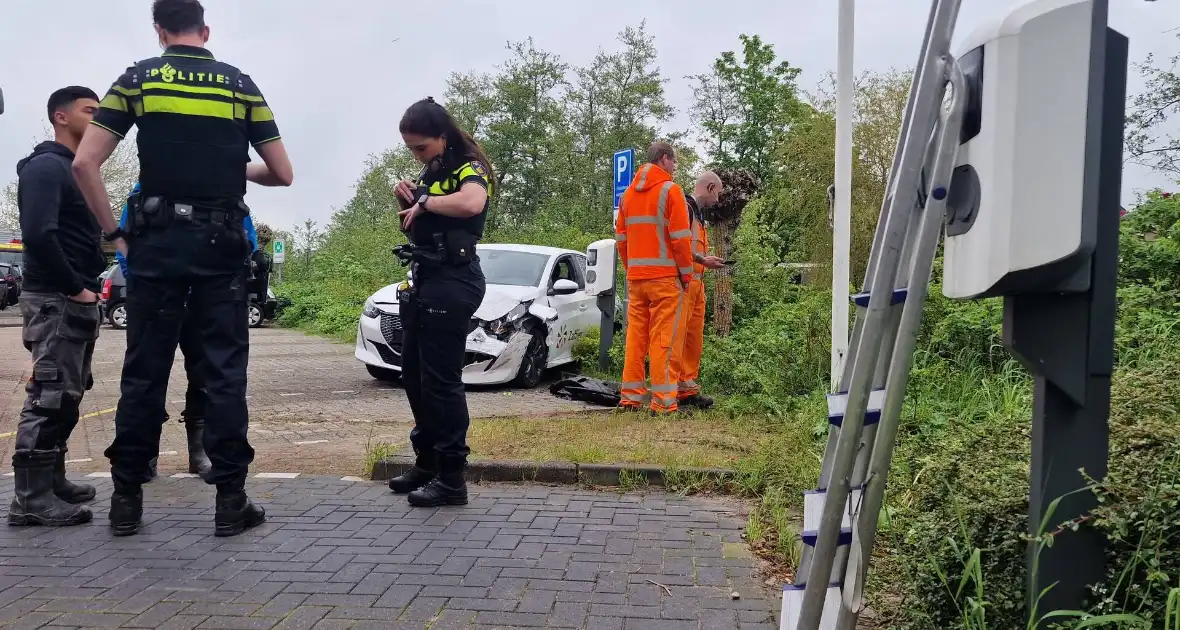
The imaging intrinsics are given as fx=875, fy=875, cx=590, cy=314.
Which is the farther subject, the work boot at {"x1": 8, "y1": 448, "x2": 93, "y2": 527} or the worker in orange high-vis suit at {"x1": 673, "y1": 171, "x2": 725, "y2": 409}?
the worker in orange high-vis suit at {"x1": 673, "y1": 171, "x2": 725, "y2": 409}

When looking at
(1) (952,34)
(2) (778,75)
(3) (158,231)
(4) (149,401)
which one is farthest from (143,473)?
(2) (778,75)

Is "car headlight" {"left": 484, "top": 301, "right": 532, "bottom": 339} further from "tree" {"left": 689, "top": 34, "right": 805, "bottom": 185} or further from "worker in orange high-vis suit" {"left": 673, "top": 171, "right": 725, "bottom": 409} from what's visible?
"tree" {"left": 689, "top": 34, "right": 805, "bottom": 185}

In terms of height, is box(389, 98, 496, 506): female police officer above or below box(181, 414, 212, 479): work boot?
above

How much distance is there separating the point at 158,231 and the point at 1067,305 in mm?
3467

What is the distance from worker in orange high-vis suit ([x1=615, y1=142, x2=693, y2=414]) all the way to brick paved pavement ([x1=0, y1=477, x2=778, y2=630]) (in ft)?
7.06

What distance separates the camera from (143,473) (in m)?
3.89

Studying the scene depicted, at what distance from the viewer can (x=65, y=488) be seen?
438cm

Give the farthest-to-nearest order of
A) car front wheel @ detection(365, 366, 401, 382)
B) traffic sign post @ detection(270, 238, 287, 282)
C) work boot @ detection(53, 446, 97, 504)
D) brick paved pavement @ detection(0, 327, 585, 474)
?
traffic sign post @ detection(270, 238, 287, 282) → car front wheel @ detection(365, 366, 401, 382) → brick paved pavement @ detection(0, 327, 585, 474) → work boot @ detection(53, 446, 97, 504)

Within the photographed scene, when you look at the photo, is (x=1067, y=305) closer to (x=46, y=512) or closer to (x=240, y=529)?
(x=240, y=529)

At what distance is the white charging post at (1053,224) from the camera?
1802 mm

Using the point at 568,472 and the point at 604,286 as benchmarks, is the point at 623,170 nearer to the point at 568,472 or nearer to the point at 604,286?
the point at 604,286

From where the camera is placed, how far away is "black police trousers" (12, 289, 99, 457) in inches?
161

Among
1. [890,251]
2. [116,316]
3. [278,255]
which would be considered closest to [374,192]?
[278,255]

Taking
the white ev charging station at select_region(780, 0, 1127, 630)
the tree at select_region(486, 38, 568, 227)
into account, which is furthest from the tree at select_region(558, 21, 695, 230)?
the white ev charging station at select_region(780, 0, 1127, 630)
